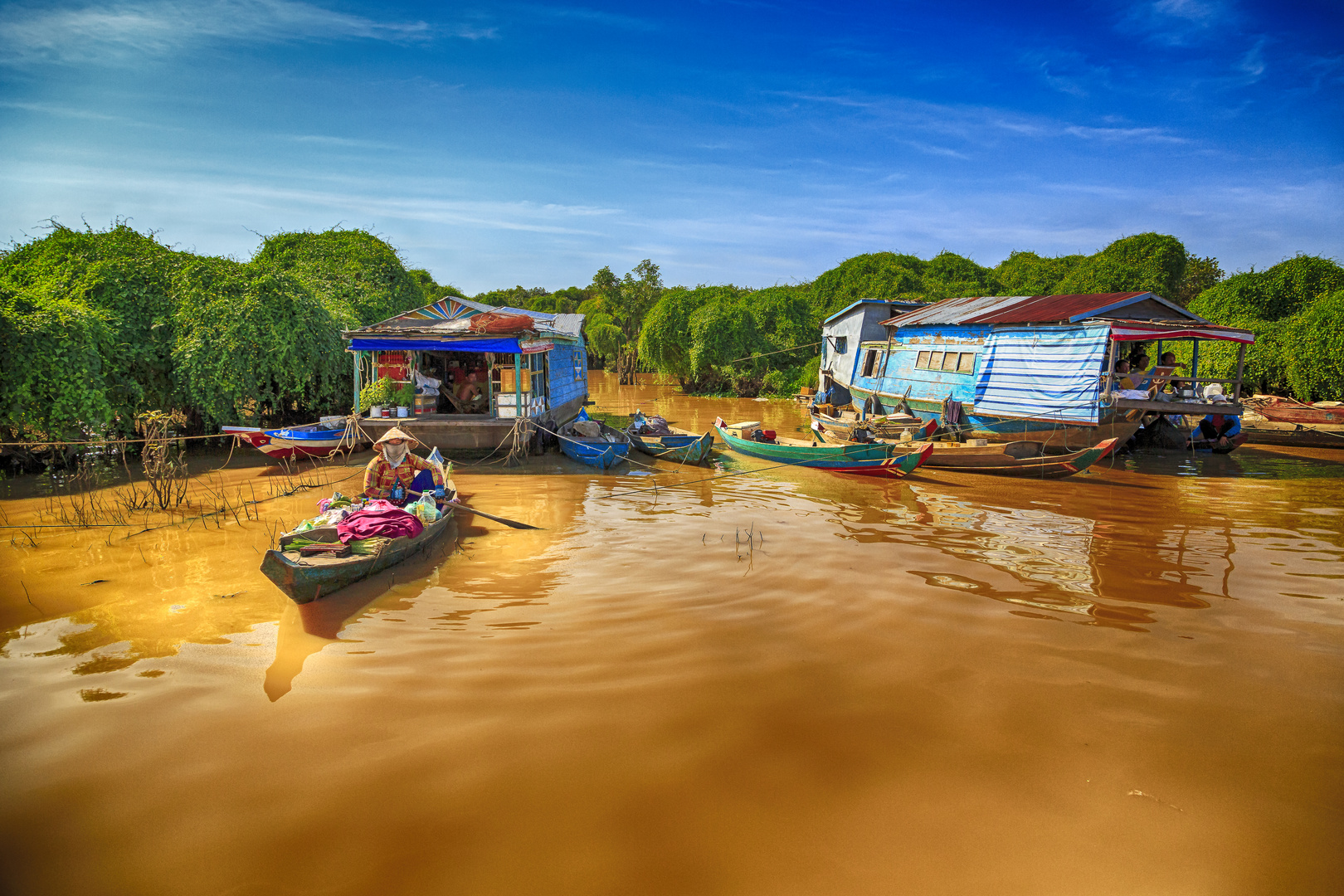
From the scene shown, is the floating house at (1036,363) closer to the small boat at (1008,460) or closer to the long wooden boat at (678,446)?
the small boat at (1008,460)

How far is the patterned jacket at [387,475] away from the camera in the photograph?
30.1 feet

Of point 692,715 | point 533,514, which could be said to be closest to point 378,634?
point 692,715

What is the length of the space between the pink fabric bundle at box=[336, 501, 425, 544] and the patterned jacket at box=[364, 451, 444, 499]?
0.75 meters

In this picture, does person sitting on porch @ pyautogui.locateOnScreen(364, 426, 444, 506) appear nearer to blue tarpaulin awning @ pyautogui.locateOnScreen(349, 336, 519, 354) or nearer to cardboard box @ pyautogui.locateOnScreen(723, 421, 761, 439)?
blue tarpaulin awning @ pyautogui.locateOnScreen(349, 336, 519, 354)

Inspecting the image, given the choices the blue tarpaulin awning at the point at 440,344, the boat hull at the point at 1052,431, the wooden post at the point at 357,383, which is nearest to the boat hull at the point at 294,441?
the wooden post at the point at 357,383

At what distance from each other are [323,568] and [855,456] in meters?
10.6

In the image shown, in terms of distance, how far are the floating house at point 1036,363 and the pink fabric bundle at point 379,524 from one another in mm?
13144

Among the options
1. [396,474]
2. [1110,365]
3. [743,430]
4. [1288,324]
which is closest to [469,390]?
[743,430]

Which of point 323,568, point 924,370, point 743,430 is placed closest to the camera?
point 323,568

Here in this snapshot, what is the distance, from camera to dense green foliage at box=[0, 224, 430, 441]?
1242cm

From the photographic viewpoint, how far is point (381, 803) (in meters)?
4.10

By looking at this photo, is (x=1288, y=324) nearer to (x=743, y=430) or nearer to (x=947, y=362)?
(x=947, y=362)

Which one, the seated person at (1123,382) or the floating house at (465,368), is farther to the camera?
the floating house at (465,368)

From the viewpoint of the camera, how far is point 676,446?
1591cm
